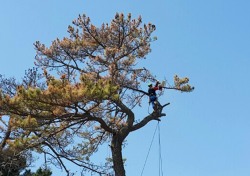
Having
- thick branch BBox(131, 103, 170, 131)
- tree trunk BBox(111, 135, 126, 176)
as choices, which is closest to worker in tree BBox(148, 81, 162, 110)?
thick branch BBox(131, 103, 170, 131)

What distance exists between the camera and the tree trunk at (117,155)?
1189cm

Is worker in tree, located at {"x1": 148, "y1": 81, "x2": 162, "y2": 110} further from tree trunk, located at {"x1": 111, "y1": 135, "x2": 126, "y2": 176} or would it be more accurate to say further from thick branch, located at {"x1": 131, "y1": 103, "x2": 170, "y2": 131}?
tree trunk, located at {"x1": 111, "y1": 135, "x2": 126, "y2": 176}

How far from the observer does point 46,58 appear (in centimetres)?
1419

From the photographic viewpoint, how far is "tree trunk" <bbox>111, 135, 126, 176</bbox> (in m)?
11.9

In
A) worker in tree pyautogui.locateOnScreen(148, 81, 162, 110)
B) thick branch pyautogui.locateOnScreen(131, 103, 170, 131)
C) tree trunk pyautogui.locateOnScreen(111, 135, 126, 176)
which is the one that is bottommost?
tree trunk pyautogui.locateOnScreen(111, 135, 126, 176)

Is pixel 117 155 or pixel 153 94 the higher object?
pixel 153 94

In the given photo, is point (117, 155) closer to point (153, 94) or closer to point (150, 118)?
point (150, 118)

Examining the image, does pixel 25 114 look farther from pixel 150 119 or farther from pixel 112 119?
pixel 150 119

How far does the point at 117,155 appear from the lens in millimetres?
12164

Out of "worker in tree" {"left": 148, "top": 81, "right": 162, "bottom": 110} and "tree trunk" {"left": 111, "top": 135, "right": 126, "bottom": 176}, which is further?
"worker in tree" {"left": 148, "top": 81, "right": 162, "bottom": 110}

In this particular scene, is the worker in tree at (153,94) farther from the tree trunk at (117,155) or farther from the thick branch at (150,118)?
the tree trunk at (117,155)

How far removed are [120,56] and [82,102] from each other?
123 inches

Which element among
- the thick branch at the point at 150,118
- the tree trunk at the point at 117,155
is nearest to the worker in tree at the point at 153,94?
the thick branch at the point at 150,118

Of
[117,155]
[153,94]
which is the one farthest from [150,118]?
[117,155]
